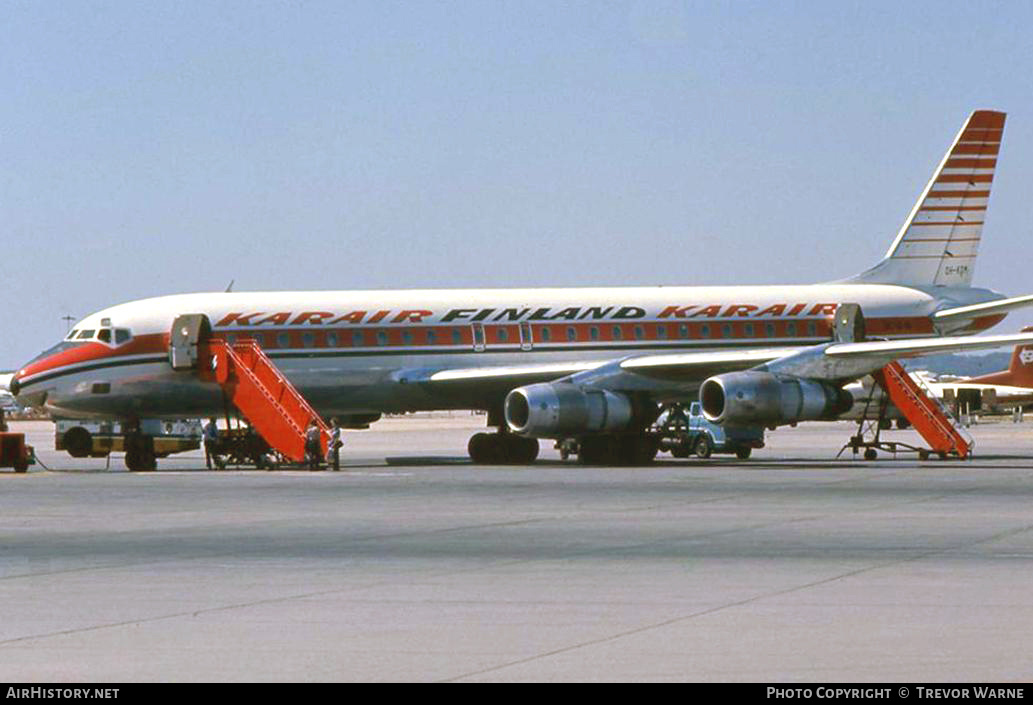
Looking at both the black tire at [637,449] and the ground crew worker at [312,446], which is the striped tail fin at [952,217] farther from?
the ground crew worker at [312,446]

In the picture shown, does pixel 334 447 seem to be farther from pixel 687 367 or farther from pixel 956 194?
pixel 956 194

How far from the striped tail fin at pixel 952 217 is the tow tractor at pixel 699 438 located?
6646mm

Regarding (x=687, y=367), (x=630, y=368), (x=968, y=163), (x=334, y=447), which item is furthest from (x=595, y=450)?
(x=968, y=163)

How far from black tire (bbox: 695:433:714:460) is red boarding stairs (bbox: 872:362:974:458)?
8.84m

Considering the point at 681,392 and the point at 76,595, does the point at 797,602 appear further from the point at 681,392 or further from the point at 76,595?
the point at 681,392

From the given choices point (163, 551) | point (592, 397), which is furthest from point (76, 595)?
point (592, 397)

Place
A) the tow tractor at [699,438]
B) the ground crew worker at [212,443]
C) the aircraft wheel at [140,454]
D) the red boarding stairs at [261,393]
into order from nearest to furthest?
the red boarding stairs at [261,393], the aircraft wheel at [140,454], the ground crew worker at [212,443], the tow tractor at [699,438]

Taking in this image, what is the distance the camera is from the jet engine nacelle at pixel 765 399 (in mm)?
43906

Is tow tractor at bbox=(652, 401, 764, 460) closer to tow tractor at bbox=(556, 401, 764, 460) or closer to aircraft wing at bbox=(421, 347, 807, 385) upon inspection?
tow tractor at bbox=(556, 401, 764, 460)

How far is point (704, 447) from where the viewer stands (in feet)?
190

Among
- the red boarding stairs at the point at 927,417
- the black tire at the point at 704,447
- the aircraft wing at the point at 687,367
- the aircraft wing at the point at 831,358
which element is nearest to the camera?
the aircraft wing at the point at 831,358

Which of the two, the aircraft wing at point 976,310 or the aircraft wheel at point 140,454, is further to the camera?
the aircraft wing at point 976,310

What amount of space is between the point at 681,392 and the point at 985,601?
3190 cm

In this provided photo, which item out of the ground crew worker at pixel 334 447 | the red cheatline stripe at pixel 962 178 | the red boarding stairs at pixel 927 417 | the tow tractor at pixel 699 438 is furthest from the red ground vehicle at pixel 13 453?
the red cheatline stripe at pixel 962 178
